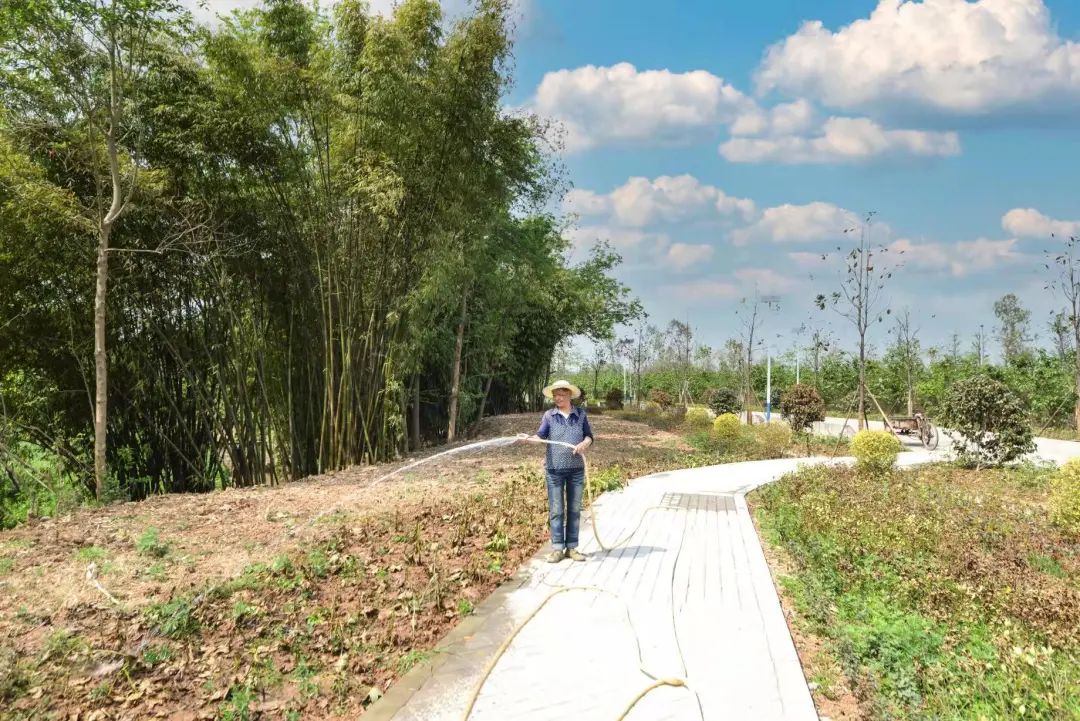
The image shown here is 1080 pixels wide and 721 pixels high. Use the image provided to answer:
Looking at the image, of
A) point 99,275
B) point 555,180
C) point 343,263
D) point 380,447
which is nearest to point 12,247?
point 99,275

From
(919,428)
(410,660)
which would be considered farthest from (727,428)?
(410,660)

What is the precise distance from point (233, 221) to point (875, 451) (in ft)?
27.2

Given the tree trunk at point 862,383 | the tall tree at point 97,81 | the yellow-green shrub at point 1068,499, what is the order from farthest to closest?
1. the tree trunk at point 862,383
2. the tall tree at point 97,81
3. the yellow-green shrub at point 1068,499

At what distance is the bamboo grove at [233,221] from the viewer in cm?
693

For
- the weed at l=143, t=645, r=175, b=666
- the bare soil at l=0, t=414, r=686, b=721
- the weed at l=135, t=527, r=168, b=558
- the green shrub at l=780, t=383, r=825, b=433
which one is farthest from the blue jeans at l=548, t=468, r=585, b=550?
the green shrub at l=780, t=383, r=825, b=433

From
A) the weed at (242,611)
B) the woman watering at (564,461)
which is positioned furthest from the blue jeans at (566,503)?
the weed at (242,611)

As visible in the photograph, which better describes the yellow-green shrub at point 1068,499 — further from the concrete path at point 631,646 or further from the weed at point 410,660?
the weed at point 410,660

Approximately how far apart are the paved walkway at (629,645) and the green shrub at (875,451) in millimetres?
4136

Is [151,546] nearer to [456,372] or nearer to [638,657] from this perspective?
[638,657]

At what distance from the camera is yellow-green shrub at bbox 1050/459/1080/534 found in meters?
5.57

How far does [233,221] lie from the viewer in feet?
26.6

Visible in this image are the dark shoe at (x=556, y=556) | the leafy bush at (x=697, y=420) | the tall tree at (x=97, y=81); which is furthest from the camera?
the leafy bush at (x=697, y=420)

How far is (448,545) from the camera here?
4734 mm

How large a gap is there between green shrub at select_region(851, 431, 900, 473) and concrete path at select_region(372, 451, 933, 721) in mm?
4228
